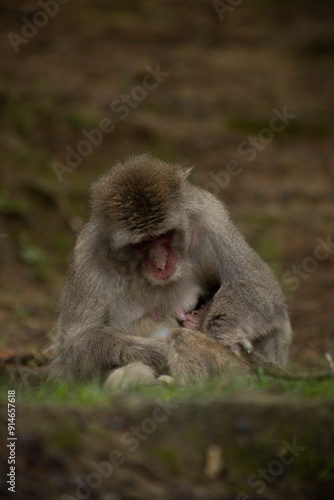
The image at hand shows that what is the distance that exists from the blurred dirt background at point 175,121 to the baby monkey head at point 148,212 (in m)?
3.95

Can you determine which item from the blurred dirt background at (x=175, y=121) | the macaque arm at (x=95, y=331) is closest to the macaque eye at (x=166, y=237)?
the macaque arm at (x=95, y=331)

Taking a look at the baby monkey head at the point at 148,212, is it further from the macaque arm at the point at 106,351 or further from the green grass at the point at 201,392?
the green grass at the point at 201,392

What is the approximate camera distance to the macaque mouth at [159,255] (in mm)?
6363

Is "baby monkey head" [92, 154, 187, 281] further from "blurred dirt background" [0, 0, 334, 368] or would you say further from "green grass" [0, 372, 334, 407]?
"blurred dirt background" [0, 0, 334, 368]

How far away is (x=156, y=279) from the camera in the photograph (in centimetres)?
641

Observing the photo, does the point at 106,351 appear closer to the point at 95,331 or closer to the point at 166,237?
the point at 95,331

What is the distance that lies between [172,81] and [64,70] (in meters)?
2.11

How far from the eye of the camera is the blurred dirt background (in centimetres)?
1226

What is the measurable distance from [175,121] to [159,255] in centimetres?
926

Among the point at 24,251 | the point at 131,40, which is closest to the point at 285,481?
the point at 24,251

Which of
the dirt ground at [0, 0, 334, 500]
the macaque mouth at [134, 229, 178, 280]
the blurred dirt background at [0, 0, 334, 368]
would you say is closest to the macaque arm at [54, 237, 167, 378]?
the macaque mouth at [134, 229, 178, 280]

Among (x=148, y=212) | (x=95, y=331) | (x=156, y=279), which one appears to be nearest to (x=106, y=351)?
(x=95, y=331)

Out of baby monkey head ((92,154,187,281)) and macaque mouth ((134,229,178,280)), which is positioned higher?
baby monkey head ((92,154,187,281))

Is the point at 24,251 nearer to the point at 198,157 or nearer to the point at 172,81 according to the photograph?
the point at 198,157
